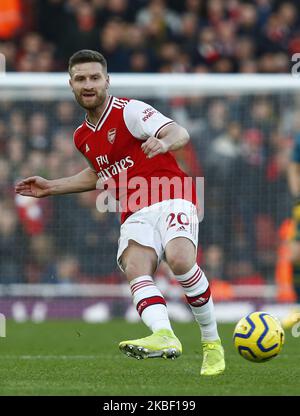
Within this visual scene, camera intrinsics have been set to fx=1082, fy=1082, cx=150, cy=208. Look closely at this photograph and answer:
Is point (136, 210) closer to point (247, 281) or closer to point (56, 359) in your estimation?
point (56, 359)

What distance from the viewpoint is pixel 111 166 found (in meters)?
7.64

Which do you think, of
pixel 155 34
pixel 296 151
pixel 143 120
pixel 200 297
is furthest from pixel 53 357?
pixel 155 34

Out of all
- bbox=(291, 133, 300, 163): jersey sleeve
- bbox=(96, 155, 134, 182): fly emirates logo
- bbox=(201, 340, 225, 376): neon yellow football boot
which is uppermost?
bbox=(291, 133, 300, 163): jersey sleeve

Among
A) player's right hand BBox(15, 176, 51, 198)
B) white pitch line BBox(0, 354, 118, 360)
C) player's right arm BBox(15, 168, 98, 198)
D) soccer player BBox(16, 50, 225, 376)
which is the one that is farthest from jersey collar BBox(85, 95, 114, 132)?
white pitch line BBox(0, 354, 118, 360)

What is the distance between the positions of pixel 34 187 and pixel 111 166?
0.69 meters

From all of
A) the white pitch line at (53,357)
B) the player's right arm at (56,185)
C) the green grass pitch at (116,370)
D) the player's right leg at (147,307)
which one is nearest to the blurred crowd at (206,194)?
the green grass pitch at (116,370)

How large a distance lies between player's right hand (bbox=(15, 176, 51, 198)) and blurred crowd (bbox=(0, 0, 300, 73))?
867 cm

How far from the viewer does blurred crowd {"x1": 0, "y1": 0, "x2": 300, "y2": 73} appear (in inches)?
651

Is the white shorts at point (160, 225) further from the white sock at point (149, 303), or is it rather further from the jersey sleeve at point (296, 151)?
the jersey sleeve at point (296, 151)

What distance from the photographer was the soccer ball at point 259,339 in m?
7.16

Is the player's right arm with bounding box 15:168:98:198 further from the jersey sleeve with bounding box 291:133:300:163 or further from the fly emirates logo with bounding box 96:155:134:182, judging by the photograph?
the jersey sleeve with bounding box 291:133:300:163

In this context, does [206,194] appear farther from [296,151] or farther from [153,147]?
[153,147]
